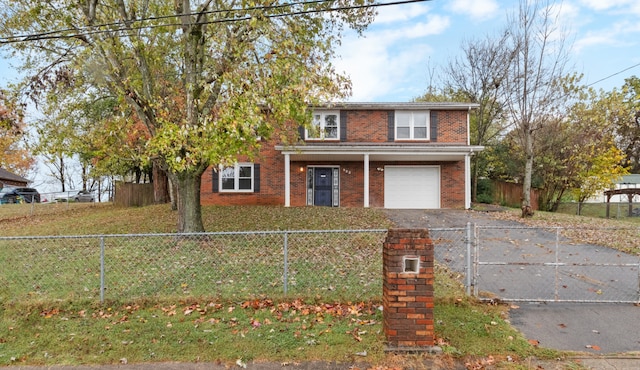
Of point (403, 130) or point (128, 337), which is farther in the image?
point (403, 130)

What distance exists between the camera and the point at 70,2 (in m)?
8.30

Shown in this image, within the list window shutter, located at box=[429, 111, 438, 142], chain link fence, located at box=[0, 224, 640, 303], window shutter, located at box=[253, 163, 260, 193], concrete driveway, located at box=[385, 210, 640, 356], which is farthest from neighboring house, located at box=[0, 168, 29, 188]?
concrete driveway, located at box=[385, 210, 640, 356]

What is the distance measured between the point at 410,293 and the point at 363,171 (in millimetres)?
12946

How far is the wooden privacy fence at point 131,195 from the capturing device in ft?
63.7

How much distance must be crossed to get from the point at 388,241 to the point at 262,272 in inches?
128

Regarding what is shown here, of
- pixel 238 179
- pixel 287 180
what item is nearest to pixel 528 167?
pixel 287 180

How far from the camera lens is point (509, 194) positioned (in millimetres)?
21047

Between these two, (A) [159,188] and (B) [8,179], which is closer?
(A) [159,188]

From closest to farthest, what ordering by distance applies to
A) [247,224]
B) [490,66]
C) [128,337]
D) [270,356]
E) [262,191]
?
[270,356]
[128,337]
[247,224]
[262,191]
[490,66]

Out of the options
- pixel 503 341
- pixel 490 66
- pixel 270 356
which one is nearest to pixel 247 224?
pixel 270 356

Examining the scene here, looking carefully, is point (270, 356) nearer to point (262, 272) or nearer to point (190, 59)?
point (262, 272)

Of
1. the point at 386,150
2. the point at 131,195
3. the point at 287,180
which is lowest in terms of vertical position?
the point at 131,195

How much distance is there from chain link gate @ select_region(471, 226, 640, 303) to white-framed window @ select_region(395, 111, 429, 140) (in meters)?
8.00

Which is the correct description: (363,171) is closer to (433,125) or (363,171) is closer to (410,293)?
(433,125)
